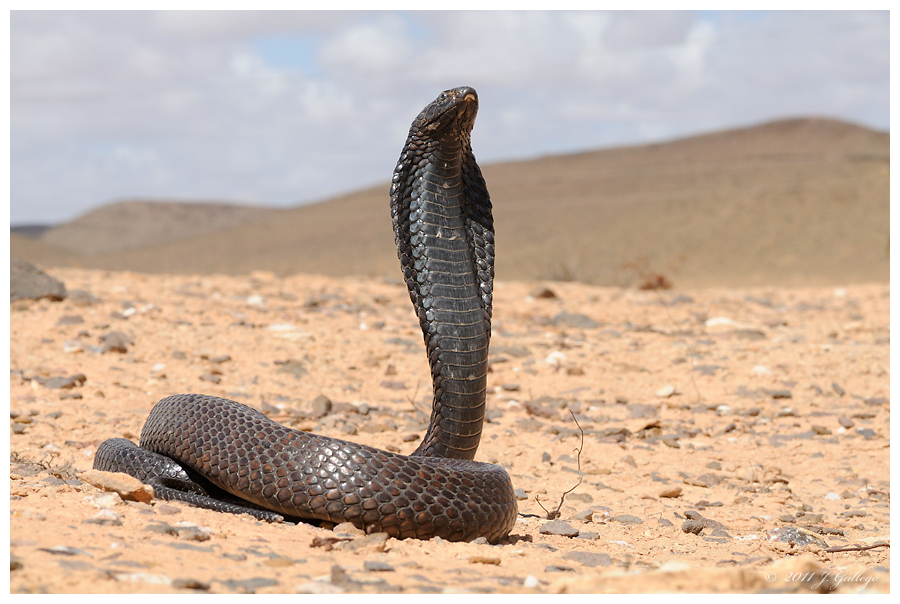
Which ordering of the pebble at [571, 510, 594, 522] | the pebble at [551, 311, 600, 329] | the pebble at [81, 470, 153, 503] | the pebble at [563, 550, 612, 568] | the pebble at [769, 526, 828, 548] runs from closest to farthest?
the pebble at [563, 550, 612, 568]
the pebble at [81, 470, 153, 503]
the pebble at [769, 526, 828, 548]
the pebble at [571, 510, 594, 522]
the pebble at [551, 311, 600, 329]

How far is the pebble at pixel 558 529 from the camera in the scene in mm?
4818

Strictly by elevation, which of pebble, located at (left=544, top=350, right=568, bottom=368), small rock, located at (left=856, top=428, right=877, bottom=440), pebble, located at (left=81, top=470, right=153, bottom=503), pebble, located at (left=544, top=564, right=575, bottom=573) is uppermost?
pebble, located at (left=544, top=350, right=568, bottom=368)

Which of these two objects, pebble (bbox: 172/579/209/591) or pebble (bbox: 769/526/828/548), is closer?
pebble (bbox: 172/579/209/591)

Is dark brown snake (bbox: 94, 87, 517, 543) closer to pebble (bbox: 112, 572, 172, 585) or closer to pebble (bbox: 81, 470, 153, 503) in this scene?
pebble (bbox: 81, 470, 153, 503)

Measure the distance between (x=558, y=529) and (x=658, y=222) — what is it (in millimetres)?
45875

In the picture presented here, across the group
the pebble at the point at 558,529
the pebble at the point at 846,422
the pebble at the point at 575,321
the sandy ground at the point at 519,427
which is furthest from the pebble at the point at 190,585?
the pebble at the point at 575,321

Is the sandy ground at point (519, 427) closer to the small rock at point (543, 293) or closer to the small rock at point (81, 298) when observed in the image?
the small rock at point (81, 298)

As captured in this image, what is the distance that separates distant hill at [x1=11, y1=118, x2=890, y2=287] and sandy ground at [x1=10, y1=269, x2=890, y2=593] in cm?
763

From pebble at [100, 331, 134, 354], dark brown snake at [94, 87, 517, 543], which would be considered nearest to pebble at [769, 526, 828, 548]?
dark brown snake at [94, 87, 517, 543]

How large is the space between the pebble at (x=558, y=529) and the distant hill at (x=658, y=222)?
1317 centimetres

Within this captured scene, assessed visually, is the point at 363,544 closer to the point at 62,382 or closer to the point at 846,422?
the point at 62,382

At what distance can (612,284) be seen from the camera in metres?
19.5

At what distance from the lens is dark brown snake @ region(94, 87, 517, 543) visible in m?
4.21
